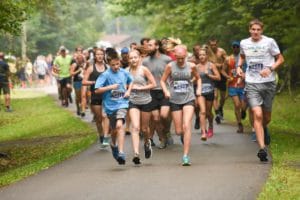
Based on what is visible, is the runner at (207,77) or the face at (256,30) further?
the runner at (207,77)

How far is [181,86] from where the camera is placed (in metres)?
11.8

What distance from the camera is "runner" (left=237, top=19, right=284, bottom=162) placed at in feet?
36.6

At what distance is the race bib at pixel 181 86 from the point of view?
11711 mm

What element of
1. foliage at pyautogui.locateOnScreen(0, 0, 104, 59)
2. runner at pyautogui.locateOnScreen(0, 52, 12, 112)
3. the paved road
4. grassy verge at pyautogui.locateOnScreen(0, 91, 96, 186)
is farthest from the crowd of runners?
foliage at pyautogui.locateOnScreen(0, 0, 104, 59)

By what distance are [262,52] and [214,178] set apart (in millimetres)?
2489

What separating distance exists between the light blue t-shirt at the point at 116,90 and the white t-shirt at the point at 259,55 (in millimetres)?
1958

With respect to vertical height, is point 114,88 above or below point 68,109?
above

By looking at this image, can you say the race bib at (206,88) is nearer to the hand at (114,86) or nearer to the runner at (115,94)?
the runner at (115,94)

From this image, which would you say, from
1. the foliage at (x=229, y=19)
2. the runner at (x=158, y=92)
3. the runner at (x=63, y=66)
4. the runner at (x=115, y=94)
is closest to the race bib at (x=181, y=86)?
the runner at (x=115, y=94)

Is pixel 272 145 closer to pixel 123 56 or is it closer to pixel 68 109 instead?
pixel 123 56

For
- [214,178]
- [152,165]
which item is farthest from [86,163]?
[214,178]

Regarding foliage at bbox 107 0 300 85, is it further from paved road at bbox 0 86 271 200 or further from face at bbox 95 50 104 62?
paved road at bbox 0 86 271 200

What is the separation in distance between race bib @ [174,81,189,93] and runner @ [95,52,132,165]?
2.58 feet

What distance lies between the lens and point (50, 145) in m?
16.4
